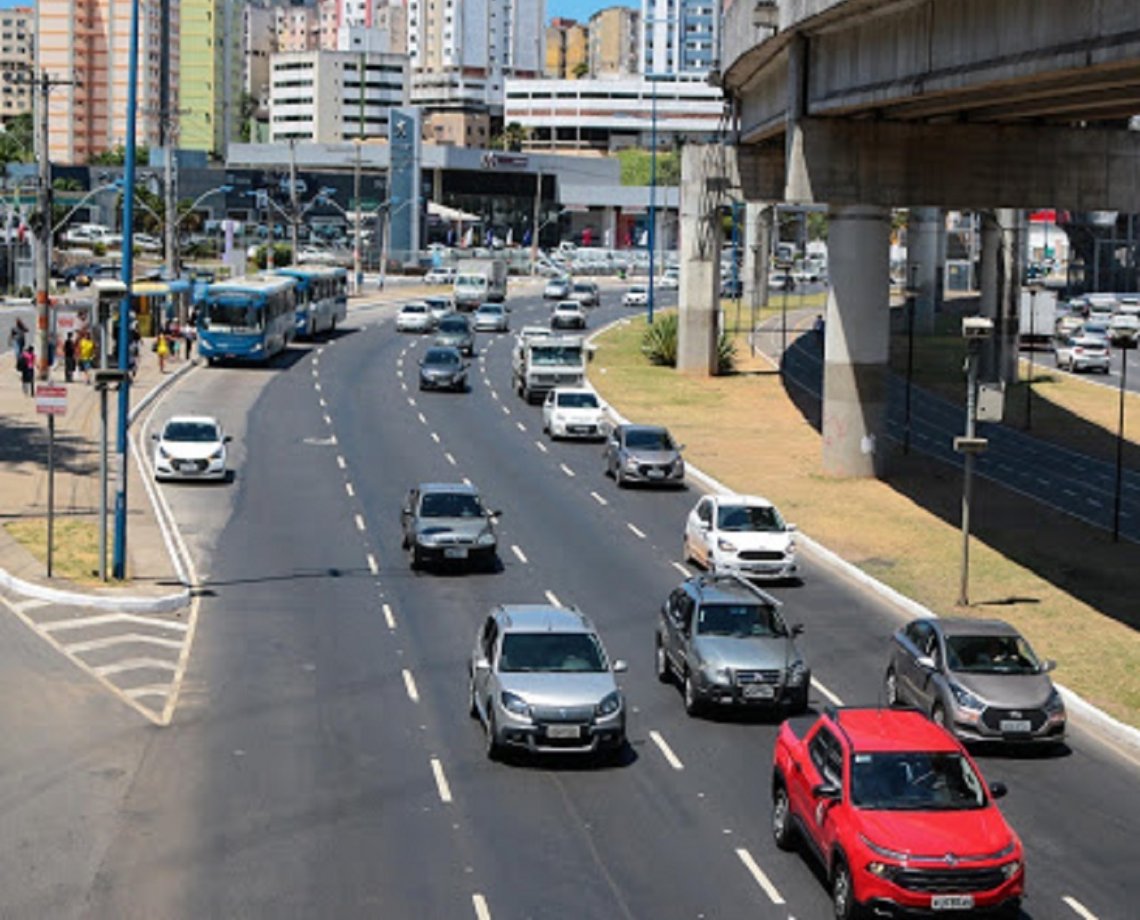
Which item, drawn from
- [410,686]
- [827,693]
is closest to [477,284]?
[410,686]

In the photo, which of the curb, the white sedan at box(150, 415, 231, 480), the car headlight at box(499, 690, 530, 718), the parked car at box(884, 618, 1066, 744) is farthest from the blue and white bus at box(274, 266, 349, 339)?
the car headlight at box(499, 690, 530, 718)

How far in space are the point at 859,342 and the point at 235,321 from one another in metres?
30.2

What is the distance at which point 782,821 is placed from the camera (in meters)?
20.1

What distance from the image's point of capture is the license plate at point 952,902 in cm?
1703

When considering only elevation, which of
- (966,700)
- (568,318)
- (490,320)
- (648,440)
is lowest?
(966,700)

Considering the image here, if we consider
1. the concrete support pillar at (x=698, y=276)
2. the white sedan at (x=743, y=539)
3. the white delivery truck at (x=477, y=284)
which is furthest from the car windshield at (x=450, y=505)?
the white delivery truck at (x=477, y=284)

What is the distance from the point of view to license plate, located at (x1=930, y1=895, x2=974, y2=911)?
671 inches

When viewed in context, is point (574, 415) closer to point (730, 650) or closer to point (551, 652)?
point (730, 650)

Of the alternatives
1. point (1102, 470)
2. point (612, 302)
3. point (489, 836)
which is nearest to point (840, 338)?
point (1102, 470)

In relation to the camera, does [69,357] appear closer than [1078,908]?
No

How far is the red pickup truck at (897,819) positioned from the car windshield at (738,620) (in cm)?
672

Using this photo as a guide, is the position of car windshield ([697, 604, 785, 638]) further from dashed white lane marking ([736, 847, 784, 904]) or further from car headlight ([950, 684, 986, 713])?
dashed white lane marking ([736, 847, 784, 904])

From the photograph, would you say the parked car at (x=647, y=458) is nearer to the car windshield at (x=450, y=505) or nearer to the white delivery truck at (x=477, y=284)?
the car windshield at (x=450, y=505)

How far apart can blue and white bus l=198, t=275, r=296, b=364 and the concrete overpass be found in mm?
20919
